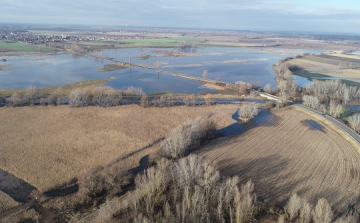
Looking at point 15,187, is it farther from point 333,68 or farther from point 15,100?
point 333,68

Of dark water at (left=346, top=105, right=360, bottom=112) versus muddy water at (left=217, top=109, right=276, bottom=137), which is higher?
dark water at (left=346, top=105, right=360, bottom=112)

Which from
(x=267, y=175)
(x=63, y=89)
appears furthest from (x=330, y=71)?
(x=63, y=89)

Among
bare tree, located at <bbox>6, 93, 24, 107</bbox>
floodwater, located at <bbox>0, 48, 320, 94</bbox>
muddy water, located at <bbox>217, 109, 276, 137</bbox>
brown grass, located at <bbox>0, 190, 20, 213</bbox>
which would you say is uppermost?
floodwater, located at <bbox>0, 48, 320, 94</bbox>

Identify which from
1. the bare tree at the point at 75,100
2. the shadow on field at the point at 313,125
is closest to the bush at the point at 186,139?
the shadow on field at the point at 313,125

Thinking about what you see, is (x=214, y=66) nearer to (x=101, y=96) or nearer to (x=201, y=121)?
(x=101, y=96)

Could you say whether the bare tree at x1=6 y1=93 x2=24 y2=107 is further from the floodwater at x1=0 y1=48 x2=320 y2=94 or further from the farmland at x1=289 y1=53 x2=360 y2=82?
the farmland at x1=289 y1=53 x2=360 y2=82

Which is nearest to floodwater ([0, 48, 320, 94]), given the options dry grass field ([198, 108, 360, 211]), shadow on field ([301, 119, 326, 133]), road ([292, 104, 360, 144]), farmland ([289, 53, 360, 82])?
farmland ([289, 53, 360, 82])
